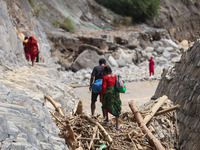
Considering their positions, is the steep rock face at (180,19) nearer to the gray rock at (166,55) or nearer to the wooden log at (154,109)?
the gray rock at (166,55)

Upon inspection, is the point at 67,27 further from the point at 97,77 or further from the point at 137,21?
the point at 97,77

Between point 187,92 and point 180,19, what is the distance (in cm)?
3678

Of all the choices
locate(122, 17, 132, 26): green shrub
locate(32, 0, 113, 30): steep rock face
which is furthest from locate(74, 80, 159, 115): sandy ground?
locate(122, 17, 132, 26): green shrub

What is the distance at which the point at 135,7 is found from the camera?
34.8 meters

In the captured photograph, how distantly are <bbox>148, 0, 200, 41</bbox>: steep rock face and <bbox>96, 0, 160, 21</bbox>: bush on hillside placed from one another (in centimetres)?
132

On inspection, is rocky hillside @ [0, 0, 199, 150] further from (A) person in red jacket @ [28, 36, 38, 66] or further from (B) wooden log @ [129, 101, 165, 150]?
(B) wooden log @ [129, 101, 165, 150]

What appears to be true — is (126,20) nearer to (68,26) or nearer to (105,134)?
(68,26)

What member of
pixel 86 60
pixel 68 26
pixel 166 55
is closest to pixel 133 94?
pixel 86 60

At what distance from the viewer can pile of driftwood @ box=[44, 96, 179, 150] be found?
3818mm

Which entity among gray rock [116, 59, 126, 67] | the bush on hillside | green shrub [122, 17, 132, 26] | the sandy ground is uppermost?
the bush on hillside

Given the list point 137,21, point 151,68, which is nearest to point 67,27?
point 151,68

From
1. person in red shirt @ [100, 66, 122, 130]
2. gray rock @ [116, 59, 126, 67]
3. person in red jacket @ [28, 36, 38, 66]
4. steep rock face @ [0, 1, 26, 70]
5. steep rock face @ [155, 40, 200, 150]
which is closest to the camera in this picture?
person in red shirt @ [100, 66, 122, 130]

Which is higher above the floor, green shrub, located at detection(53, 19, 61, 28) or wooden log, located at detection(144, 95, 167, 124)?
green shrub, located at detection(53, 19, 61, 28)

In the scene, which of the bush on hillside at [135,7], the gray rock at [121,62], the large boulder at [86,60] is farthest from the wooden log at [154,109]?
the bush on hillside at [135,7]
